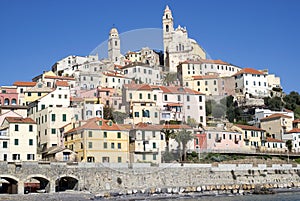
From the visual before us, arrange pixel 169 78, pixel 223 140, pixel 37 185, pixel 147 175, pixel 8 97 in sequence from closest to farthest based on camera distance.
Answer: pixel 147 175
pixel 37 185
pixel 223 140
pixel 8 97
pixel 169 78

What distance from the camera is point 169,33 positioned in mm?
113875

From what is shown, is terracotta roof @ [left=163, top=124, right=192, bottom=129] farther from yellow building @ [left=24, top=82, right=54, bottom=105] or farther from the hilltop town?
yellow building @ [left=24, top=82, right=54, bottom=105]

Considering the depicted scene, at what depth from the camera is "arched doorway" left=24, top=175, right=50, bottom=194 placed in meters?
44.7

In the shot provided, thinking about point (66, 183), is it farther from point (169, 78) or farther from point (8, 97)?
point (169, 78)

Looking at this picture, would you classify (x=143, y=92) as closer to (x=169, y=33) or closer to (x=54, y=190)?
(x=54, y=190)

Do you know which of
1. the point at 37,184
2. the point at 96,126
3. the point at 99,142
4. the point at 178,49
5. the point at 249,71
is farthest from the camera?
the point at 178,49

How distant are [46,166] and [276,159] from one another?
34.9 m

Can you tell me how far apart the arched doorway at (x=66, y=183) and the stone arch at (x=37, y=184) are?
118cm

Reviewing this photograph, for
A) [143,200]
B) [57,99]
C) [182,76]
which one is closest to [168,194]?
[143,200]

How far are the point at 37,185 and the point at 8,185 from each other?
3.43 metres

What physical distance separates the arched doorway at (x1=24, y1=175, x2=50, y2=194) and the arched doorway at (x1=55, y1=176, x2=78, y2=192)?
46.3 inches

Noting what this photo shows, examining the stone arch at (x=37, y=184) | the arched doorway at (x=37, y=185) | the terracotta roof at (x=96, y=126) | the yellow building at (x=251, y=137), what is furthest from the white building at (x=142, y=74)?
the stone arch at (x=37, y=184)

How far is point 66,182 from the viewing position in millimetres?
48844

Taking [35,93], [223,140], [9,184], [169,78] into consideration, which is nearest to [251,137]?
[223,140]
